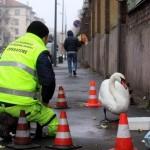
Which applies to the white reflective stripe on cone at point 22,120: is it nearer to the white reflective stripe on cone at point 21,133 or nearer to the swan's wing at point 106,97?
the white reflective stripe on cone at point 21,133

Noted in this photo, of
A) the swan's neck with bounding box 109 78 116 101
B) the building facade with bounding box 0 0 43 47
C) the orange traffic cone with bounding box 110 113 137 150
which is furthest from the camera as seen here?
the building facade with bounding box 0 0 43 47

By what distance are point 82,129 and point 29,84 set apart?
68.1 inches

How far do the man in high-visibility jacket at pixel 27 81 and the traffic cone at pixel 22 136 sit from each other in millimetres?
261

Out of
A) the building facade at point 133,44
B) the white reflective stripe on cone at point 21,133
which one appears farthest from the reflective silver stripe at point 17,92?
the building facade at point 133,44

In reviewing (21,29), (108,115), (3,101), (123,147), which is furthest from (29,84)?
(21,29)

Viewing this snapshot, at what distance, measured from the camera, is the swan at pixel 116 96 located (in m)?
10.1

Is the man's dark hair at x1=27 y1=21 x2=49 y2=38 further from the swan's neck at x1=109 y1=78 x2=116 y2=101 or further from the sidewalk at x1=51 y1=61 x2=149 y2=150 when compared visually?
the swan's neck at x1=109 y1=78 x2=116 y2=101

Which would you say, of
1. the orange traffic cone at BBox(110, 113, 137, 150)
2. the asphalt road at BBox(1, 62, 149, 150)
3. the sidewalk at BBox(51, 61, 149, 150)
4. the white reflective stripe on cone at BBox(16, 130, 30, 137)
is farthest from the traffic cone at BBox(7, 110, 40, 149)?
the orange traffic cone at BBox(110, 113, 137, 150)

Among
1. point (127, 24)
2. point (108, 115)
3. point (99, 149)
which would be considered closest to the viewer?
point (99, 149)

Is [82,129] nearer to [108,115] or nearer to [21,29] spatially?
[108,115]

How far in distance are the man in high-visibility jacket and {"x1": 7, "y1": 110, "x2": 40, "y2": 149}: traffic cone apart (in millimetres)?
261

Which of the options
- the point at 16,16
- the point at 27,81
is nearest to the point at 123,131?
the point at 27,81

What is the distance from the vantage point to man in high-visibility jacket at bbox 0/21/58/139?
8367 millimetres

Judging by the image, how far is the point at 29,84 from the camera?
8.45 meters
